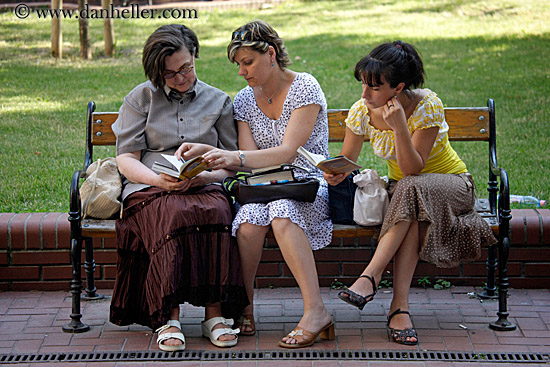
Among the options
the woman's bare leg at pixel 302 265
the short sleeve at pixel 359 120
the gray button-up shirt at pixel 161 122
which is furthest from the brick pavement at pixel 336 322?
the short sleeve at pixel 359 120

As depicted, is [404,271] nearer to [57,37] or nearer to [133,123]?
[133,123]

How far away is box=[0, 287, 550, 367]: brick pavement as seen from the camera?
3.78 m

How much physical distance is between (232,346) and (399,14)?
1058 cm

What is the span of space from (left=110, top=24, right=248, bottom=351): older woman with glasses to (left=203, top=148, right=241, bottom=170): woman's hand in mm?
95

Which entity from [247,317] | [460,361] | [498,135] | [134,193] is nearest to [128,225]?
[134,193]

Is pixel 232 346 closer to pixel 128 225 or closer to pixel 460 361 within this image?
pixel 128 225

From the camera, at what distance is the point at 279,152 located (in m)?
4.10

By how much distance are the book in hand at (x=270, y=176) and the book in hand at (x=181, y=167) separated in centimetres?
29

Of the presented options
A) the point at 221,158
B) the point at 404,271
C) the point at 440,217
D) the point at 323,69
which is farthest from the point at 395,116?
the point at 323,69

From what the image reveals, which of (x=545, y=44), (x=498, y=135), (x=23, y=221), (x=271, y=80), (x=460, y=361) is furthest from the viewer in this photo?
(x=545, y=44)

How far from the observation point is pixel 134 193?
4004 millimetres

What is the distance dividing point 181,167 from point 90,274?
120 centimetres

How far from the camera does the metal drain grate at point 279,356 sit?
3670 mm

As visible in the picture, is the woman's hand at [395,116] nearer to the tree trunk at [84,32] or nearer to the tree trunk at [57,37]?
the tree trunk at [84,32]
